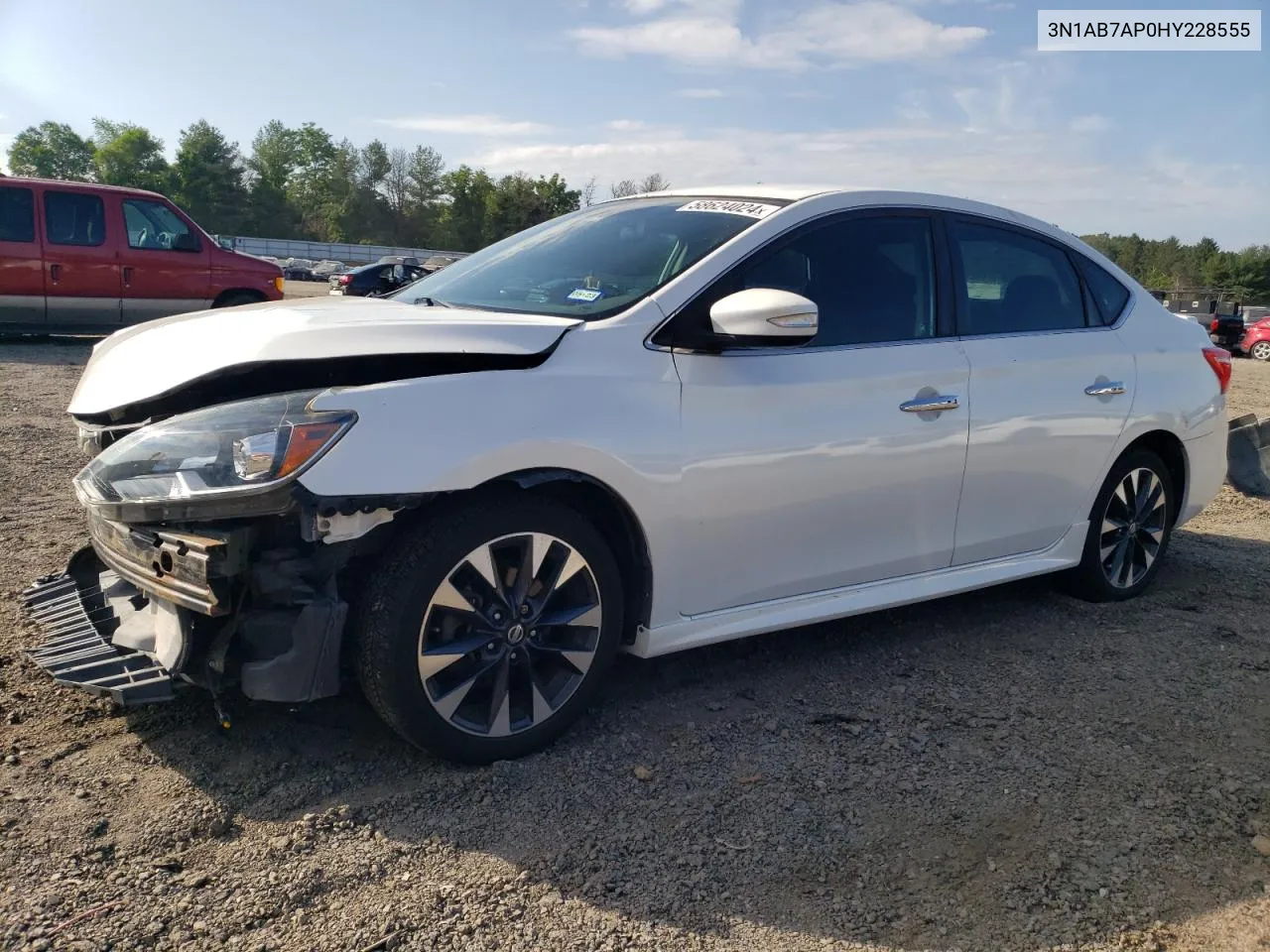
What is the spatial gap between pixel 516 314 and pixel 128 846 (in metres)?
1.87

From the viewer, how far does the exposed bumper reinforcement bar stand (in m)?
2.73

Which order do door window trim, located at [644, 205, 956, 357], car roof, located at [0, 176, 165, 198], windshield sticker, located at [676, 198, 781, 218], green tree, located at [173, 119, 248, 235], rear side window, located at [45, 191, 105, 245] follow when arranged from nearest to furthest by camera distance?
1. door window trim, located at [644, 205, 956, 357]
2. windshield sticker, located at [676, 198, 781, 218]
3. car roof, located at [0, 176, 165, 198]
4. rear side window, located at [45, 191, 105, 245]
5. green tree, located at [173, 119, 248, 235]

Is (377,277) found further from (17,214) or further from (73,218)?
(17,214)

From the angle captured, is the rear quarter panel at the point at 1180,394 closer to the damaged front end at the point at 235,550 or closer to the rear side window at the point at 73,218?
the damaged front end at the point at 235,550

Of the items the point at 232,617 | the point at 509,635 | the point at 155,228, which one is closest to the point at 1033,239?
the point at 509,635

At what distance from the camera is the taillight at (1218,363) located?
505 centimetres

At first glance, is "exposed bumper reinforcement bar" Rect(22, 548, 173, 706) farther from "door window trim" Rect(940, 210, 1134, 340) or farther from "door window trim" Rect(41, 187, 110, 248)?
"door window trim" Rect(41, 187, 110, 248)

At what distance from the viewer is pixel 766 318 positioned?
310 centimetres

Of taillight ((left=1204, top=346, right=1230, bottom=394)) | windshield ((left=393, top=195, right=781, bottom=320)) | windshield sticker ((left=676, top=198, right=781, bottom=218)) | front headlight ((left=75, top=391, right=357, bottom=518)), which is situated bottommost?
front headlight ((left=75, top=391, right=357, bottom=518))

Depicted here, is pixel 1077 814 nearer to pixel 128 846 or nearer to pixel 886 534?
pixel 886 534

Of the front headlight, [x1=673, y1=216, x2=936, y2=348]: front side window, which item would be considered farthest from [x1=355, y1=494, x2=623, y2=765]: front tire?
[x1=673, y1=216, x2=936, y2=348]: front side window

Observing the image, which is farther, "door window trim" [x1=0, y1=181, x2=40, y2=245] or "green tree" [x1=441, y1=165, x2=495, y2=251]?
"green tree" [x1=441, y1=165, x2=495, y2=251]

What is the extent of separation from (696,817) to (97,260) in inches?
457

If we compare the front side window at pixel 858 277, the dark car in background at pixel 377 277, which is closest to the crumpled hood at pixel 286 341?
the front side window at pixel 858 277
